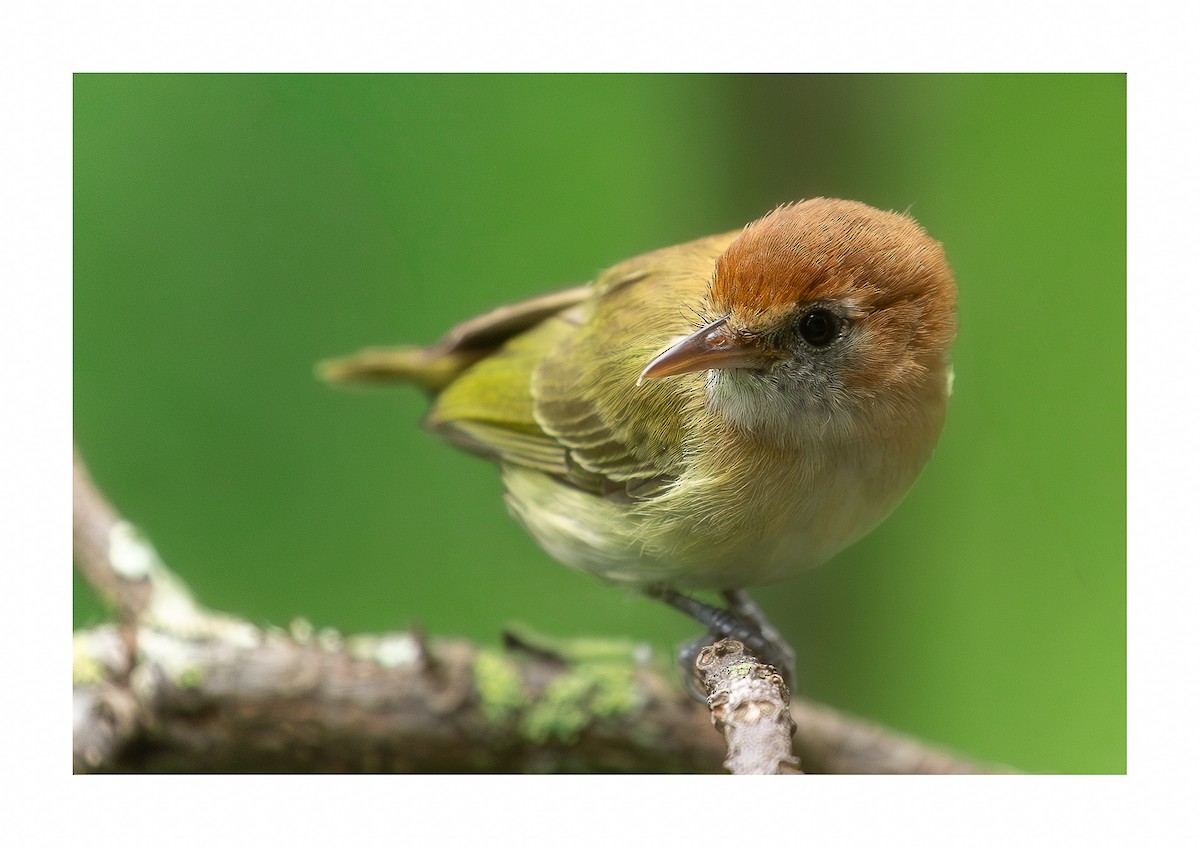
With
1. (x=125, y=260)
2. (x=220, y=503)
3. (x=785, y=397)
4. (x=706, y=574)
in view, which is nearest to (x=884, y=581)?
(x=706, y=574)

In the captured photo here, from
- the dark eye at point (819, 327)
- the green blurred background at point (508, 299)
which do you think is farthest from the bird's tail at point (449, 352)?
the dark eye at point (819, 327)

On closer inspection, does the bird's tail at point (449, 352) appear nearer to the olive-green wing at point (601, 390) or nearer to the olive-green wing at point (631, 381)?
the olive-green wing at point (601, 390)

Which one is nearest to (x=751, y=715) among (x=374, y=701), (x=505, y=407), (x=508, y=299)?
(x=505, y=407)

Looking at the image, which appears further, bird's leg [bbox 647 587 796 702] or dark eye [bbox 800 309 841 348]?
bird's leg [bbox 647 587 796 702]

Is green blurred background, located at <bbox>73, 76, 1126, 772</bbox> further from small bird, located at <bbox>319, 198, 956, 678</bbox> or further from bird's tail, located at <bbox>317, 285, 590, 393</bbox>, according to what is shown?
small bird, located at <bbox>319, 198, 956, 678</bbox>

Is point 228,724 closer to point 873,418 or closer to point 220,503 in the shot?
point 220,503

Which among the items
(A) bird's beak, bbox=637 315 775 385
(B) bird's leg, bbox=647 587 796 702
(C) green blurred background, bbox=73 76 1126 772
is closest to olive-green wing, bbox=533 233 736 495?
(A) bird's beak, bbox=637 315 775 385
